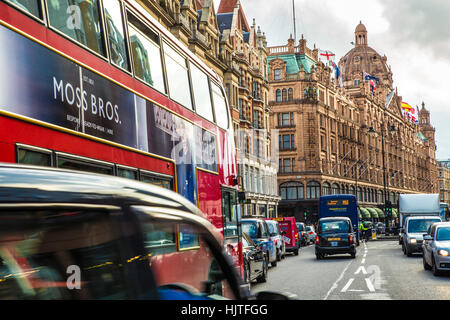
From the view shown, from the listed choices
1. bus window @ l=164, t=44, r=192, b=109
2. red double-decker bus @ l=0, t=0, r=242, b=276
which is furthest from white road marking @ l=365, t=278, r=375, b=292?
bus window @ l=164, t=44, r=192, b=109

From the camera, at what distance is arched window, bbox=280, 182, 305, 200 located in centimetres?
8038

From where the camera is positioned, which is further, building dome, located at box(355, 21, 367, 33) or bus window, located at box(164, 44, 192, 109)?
building dome, located at box(355, 21, 367, 33)

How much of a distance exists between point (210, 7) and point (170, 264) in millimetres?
48664

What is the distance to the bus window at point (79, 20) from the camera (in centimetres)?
674

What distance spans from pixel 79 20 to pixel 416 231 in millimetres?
24626

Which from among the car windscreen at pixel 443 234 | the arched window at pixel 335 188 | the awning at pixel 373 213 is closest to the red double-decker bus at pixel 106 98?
the car windscreen at pixel 443 234

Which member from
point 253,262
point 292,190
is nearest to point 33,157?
point 253,262

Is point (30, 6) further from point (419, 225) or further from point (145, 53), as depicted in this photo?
point (419, 225)

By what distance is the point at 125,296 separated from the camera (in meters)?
2.94

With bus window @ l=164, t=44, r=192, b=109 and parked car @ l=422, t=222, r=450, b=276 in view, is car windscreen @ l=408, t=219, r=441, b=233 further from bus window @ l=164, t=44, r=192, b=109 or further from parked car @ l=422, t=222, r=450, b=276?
bus window @ l=164, t=44, r=192, b=109

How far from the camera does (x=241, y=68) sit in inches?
2301

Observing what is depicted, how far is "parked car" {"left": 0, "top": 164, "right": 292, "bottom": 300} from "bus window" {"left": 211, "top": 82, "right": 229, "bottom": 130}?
30.6ft

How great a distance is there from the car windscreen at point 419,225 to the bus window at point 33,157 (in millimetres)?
25225

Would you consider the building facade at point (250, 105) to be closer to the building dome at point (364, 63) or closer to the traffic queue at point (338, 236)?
the traffic queue at point (338, 236)
